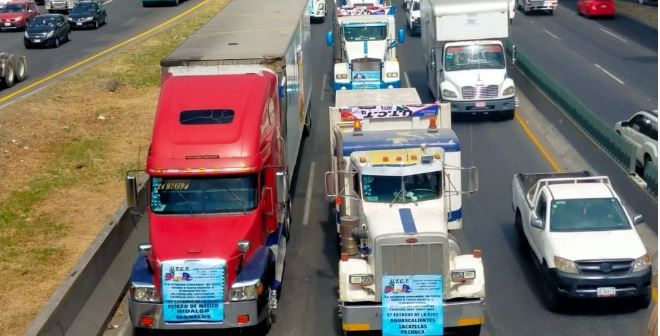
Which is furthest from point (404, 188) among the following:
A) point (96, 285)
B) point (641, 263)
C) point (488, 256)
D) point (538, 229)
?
point (96, 285)

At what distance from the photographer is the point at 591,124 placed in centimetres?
2667

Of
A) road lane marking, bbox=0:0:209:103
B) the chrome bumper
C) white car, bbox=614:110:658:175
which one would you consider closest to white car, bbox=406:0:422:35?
road lane marking, bbox=0:0:209:103

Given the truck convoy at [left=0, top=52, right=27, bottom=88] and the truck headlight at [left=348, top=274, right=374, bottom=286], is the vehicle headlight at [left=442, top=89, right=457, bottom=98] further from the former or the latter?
the truck convoy at [left=0, top=52, right=27, bottom=88]

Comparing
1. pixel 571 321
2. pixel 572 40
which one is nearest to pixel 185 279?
pixel 571 321

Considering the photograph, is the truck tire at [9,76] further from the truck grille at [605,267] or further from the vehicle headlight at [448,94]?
the truck grille at [605,267]

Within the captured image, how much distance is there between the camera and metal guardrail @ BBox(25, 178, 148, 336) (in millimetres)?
15343

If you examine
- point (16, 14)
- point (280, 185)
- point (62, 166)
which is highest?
point (280, 185)

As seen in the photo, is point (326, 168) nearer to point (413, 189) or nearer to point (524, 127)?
point (524, 127)

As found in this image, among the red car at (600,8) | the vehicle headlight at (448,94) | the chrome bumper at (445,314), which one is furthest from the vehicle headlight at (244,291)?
the red car at (600,8)

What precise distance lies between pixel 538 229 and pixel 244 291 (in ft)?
19.0

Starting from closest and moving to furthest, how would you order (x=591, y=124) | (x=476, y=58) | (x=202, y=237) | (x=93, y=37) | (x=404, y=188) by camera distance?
(x=202, y=237)
(x=404, y=188)
(x=591, y=124)
(x=476, y=58)
(x=93, y=37)

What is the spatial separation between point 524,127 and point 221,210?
1641 cm

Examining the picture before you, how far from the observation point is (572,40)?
49312mm

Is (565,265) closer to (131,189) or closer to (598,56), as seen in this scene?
(131,189)
